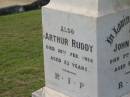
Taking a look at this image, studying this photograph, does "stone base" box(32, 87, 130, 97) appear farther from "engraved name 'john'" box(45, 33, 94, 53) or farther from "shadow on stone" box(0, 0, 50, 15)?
"shadow on stone" box(0, 0, 50, 15)

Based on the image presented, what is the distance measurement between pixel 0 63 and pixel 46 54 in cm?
281

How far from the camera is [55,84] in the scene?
4.30 m

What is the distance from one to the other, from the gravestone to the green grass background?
1.54 meters

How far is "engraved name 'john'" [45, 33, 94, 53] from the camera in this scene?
3768 millimetres

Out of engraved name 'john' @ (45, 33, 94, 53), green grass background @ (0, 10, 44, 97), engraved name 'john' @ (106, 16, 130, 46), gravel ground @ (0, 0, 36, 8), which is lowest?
gravel ground @ (0, 0, 36, 8)

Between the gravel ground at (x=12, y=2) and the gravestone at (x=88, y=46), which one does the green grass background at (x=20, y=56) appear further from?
the gravel ground at (x=12, y=2)

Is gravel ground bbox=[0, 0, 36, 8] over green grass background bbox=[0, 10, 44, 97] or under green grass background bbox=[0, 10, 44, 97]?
under

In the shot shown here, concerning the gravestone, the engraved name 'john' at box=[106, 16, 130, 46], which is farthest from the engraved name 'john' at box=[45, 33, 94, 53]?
the engraved name 'john' at box=[106, 16, 130, 46]

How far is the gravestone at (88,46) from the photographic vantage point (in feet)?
12.1

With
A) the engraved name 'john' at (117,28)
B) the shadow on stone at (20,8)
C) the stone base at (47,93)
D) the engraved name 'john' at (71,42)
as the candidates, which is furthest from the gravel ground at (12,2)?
the engraved name 'john' at (117,28)

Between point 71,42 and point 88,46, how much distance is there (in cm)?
26

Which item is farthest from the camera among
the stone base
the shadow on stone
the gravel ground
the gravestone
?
the gravel ground

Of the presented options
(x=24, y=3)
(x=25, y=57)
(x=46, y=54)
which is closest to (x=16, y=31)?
(x=25, y=57)

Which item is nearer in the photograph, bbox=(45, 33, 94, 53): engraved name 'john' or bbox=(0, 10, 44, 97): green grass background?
bbox=(45, 33, 94, 53): engraved name 'john'
